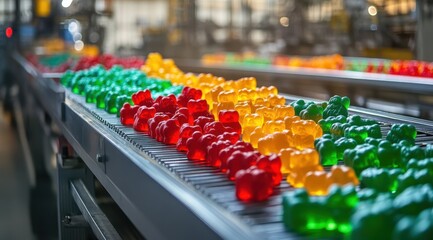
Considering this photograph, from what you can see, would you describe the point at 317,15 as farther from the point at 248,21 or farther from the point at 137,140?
the point at 137,140

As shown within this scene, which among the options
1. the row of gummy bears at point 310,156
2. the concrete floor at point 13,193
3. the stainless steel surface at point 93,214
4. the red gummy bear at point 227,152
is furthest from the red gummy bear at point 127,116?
the concrete floor at point 13,193

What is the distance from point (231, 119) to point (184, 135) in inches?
11.1

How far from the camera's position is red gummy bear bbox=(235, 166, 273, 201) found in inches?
60.4

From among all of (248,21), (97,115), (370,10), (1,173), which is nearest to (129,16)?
(248,21)

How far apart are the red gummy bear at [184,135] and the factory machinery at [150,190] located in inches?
0.9

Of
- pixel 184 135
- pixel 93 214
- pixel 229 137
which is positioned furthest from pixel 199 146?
pixel 93 214

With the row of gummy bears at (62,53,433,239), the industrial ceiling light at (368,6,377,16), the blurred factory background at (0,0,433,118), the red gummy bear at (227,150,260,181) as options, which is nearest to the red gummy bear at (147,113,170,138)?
the row of gummy bears at (62,53,433,239)

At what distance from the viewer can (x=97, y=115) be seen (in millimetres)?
3160

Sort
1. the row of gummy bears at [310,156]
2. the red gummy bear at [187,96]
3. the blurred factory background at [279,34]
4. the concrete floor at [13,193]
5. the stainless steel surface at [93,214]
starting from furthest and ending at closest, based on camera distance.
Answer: the blurred factory background at [279,34]
the concrete floor at [13,193]
the red gummy bear at [187,96]
the stainless steel surface at [93,214]
the row of gummy bears at [310,156]

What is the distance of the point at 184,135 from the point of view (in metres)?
Answer: 2.23

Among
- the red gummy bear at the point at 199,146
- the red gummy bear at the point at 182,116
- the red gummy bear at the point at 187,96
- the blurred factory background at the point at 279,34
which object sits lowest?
the red gummy bear at the point at 199,146

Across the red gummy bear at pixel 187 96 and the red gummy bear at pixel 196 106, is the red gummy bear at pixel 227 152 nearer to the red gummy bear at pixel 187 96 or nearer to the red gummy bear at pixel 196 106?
the red gummy bear at pixel 196 106

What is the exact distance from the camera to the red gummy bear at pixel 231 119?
2.41 m

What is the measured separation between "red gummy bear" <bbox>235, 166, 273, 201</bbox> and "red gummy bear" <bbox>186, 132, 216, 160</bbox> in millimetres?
466
